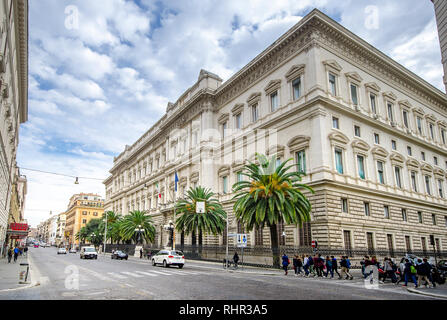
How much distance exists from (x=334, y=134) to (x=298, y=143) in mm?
3346

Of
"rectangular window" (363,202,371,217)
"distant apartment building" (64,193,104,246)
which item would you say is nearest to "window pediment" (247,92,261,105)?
"rectangular window" (363,202,371,217)

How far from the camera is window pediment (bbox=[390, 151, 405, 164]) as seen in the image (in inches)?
1399

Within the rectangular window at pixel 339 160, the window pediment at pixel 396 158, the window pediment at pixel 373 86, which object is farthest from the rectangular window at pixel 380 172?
the window pediment at pixel 373 86

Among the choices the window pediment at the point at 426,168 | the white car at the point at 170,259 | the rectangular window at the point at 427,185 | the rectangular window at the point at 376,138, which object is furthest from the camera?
the rectangular window at the point at 427,185

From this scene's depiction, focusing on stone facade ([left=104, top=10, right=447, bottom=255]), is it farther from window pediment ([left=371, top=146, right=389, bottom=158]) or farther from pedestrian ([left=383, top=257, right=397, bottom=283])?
pedestrian ([left=383, top=257, right=397, bottom=283])

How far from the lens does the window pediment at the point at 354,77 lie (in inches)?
1340

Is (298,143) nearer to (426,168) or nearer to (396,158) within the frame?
(396,158)

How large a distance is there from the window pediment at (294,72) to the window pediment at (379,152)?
35.2 ft

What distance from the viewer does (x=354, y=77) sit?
114ft

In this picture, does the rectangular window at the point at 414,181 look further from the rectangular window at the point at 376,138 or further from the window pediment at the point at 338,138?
the window pediment at the point at 338,138

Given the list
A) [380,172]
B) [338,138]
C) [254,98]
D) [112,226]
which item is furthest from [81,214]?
[338,138]
